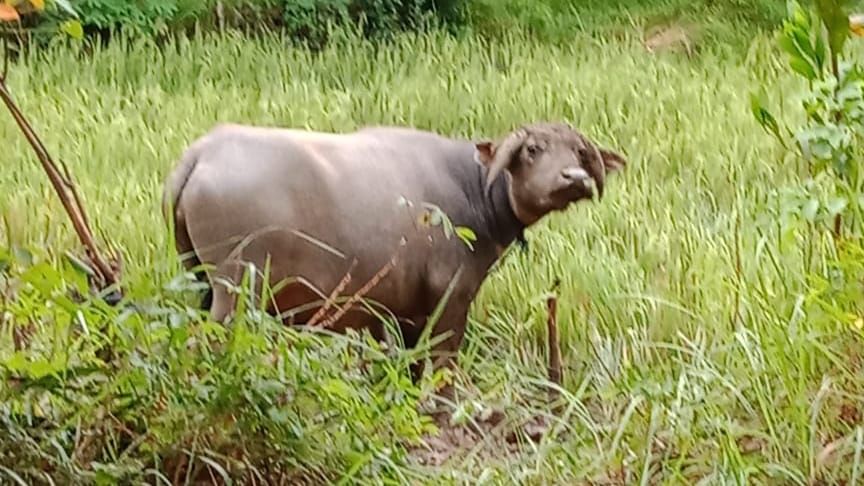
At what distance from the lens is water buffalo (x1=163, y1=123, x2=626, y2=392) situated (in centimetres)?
243

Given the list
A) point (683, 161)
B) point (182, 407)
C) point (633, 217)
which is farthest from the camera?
point (683, 161)

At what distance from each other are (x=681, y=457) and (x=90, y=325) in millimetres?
852

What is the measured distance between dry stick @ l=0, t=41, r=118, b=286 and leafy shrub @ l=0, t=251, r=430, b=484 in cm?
14

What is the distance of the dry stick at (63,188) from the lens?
1.84 metres

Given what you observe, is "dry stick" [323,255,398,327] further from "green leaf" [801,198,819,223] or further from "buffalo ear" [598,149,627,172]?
"green leaf" [801,198,819,223]

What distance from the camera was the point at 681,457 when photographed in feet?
6.16

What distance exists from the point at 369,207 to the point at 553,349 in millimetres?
461

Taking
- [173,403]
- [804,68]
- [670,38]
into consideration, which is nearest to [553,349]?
[804,68]

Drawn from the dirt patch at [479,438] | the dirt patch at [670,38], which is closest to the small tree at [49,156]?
the dirt patch at [479,438]

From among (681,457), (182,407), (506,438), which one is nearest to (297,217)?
(506,438)

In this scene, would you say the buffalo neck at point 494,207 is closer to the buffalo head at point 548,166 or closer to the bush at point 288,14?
the buffalo head at point 548,166

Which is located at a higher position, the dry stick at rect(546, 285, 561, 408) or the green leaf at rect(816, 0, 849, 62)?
the green leaf at rect(816, 0, 849, 62)

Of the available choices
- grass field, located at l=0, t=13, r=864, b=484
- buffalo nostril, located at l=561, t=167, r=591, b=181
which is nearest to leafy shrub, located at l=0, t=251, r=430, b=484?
grass field, located at l=0, t=13, r=864, b=484

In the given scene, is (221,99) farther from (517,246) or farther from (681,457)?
(681,457)
